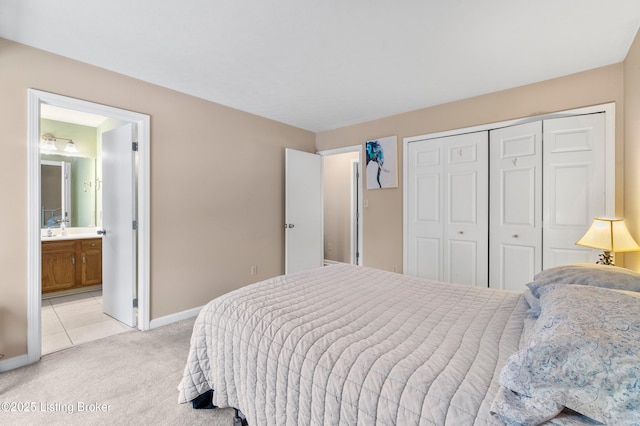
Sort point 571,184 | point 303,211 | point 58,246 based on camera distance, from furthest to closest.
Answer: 1. point 303,211
2. point 58,246
3. point 571,184

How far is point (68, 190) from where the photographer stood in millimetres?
4234

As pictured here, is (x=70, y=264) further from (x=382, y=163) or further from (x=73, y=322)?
(x=382, y=163)

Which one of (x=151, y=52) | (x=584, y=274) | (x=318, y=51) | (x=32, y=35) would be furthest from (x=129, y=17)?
(x=584, y=274)

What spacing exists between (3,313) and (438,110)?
4502mm

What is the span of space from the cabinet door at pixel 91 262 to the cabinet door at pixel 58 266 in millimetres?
113

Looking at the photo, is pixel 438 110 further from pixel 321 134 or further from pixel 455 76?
pixel 321 134

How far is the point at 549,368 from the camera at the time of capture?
733 millimetres

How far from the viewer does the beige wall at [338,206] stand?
563 cm

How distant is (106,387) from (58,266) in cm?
281

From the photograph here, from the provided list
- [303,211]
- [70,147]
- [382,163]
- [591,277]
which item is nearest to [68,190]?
[70,147]

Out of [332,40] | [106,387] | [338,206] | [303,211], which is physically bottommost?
[106,387]

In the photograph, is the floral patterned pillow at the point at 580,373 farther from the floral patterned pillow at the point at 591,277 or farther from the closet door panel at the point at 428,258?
the closet door panel at the point at 428,258

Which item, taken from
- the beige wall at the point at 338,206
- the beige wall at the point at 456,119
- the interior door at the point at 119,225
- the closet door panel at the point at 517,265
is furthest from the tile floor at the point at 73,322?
the closet door panel at the point at 517,265

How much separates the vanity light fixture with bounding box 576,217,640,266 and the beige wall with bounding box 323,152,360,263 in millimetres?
3789
